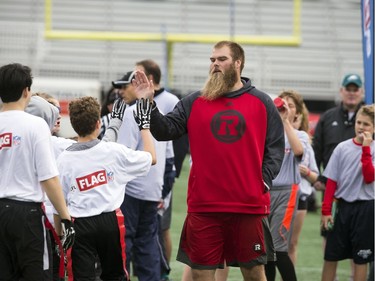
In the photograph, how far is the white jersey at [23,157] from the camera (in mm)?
4910

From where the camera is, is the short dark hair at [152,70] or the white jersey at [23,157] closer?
the white jersey at [23,157]

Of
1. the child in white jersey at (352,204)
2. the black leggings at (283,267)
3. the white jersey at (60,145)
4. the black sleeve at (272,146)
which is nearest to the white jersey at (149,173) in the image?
the white jersey at (60,145)

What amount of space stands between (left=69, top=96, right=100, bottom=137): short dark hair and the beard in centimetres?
74

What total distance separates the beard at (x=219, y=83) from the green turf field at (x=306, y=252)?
3.19 metres

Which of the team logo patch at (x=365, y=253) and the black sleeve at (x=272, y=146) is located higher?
the black sleeve at (x=272, y=146)

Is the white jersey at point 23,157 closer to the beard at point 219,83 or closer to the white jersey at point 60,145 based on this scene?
the beard at point 219,83

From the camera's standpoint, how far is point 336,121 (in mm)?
8984

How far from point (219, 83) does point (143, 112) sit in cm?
49

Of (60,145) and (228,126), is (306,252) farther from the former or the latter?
(228,126)

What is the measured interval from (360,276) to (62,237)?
112 inches

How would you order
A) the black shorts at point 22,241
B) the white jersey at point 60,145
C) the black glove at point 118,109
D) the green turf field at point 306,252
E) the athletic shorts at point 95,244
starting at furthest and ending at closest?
the green turf field at point 306,252
the white jersey at point 60,145
the black glove at point 118,109
the athletic shorts at point 95,244
the black shorts at point 22,241

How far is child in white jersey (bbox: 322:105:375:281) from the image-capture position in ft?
23.1

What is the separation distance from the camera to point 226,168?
539 centimetres

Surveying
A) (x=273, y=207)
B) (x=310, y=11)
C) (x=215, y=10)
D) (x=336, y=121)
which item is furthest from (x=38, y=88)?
(x=273, y=207)
